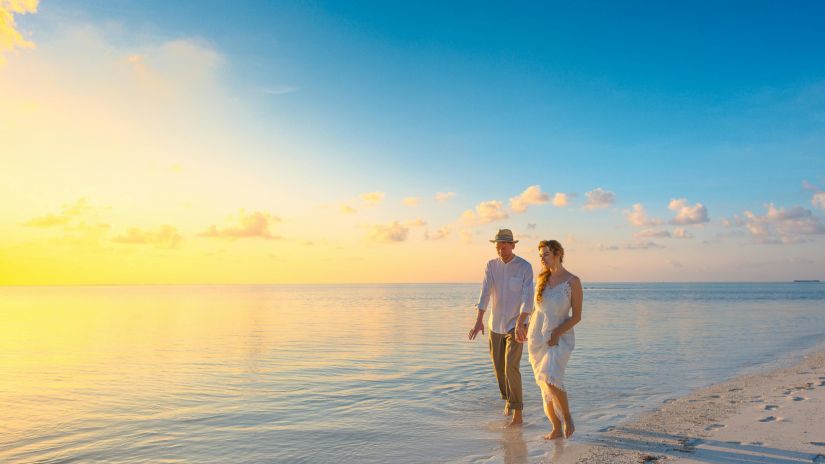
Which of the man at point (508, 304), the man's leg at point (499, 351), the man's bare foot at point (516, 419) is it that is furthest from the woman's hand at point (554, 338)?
the man's bare foot at point (516, 419)

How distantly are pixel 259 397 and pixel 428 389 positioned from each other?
334 cm

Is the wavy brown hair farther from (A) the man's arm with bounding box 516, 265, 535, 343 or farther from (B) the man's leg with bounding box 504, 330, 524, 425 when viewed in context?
(B) the man's leg with bounding box 504, 330, 524, 425

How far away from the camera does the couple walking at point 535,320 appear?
22.4 ft

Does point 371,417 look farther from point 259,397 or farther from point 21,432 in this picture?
point 21,432

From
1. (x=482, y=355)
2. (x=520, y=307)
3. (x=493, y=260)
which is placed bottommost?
(x=482, y=355)

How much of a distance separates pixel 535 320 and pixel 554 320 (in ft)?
1.05

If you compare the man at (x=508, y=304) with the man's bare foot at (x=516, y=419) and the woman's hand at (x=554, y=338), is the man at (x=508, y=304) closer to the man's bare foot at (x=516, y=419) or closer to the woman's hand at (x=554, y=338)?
the man's bare foot at (x=516, y=419)

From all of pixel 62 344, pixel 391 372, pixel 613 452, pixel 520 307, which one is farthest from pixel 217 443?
pixel 62 344

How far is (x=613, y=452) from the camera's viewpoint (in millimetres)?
6488

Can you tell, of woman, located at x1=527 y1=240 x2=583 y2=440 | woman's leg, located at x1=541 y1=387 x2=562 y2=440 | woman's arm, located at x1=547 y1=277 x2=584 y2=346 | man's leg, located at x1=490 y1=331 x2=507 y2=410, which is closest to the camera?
woman's arm, located at x1=547 y1=277 x2=584 y2=346

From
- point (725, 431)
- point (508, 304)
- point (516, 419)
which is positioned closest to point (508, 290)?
point (508, 304)

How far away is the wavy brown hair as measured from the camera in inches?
270

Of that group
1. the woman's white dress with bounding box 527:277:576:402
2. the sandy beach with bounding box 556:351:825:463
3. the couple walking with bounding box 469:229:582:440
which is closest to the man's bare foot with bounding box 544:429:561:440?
the couple walking with bounding box 469:229:582:440

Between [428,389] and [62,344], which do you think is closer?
[428,389]
